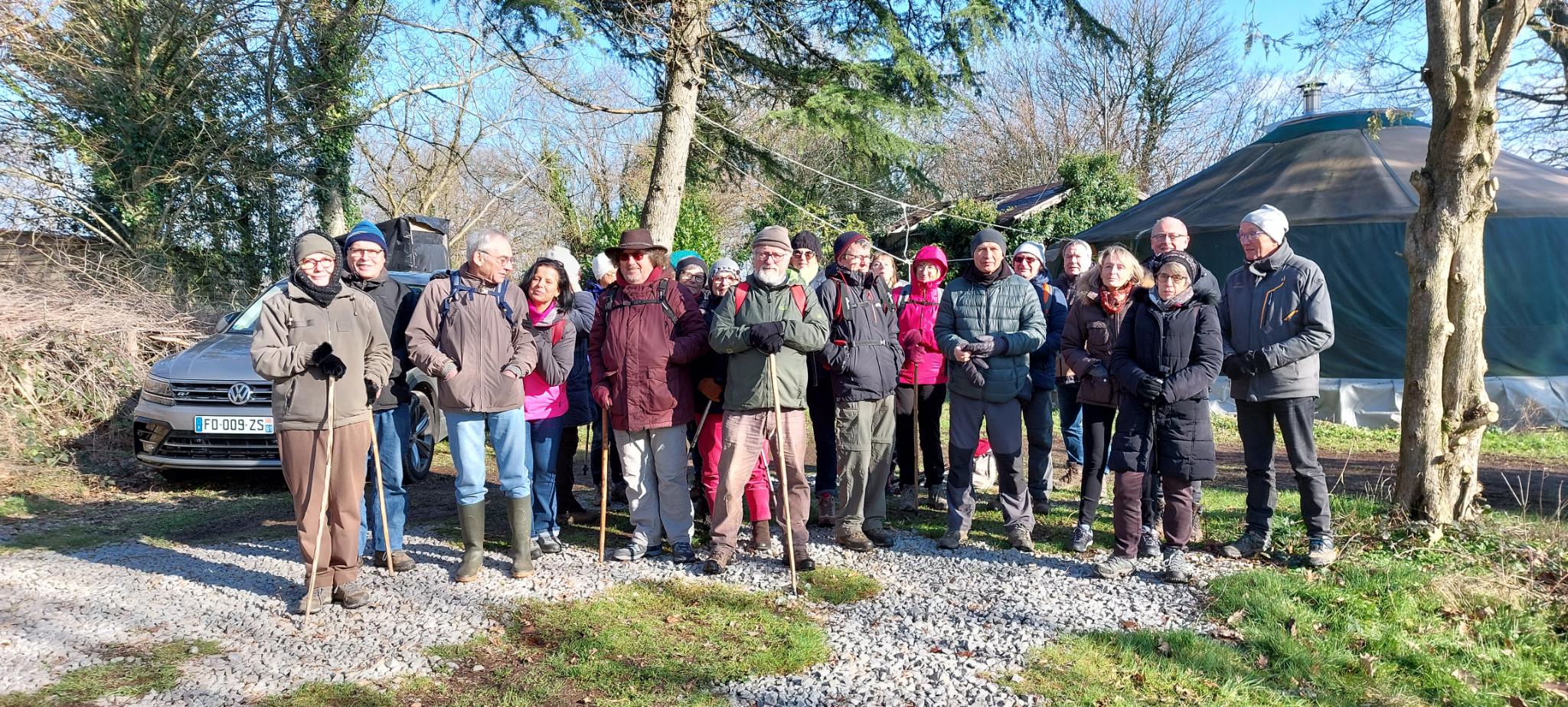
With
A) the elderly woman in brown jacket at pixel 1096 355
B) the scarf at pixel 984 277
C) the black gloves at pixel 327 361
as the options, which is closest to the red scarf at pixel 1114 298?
the elderly woman in brown jacket at pixel 1096 355

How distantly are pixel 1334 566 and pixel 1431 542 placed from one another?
2.24 ft

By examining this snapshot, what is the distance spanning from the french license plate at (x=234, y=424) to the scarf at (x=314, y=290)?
10.2ft

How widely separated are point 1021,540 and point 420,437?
199 inches

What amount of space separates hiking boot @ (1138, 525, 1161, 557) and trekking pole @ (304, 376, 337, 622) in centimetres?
426

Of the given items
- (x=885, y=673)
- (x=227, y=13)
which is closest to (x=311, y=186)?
(x=227, y=13)

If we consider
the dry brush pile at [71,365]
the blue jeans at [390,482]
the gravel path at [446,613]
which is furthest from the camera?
the dry brush pile at [71,365]

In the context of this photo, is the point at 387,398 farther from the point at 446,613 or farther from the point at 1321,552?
the point at 1321,552

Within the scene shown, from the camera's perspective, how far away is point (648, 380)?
18.0 feet

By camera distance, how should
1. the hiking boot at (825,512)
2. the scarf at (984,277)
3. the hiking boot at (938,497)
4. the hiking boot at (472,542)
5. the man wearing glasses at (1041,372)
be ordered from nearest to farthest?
the hiking boot at (472,542) < the scarf at (984,277) < the man wearing glasses at (1041,372) < the hiking boot at (825,512) < the hiking boot at (938,497)

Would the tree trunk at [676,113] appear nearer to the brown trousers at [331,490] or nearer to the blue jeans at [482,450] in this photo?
the blue jeans at [482,450]

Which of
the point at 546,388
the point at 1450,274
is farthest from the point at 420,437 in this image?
the point at 1450,274

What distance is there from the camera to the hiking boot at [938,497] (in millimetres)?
7102

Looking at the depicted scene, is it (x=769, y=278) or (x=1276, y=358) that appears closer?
(x=1276, y=358)

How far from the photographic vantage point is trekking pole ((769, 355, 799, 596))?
5114 millimetres
